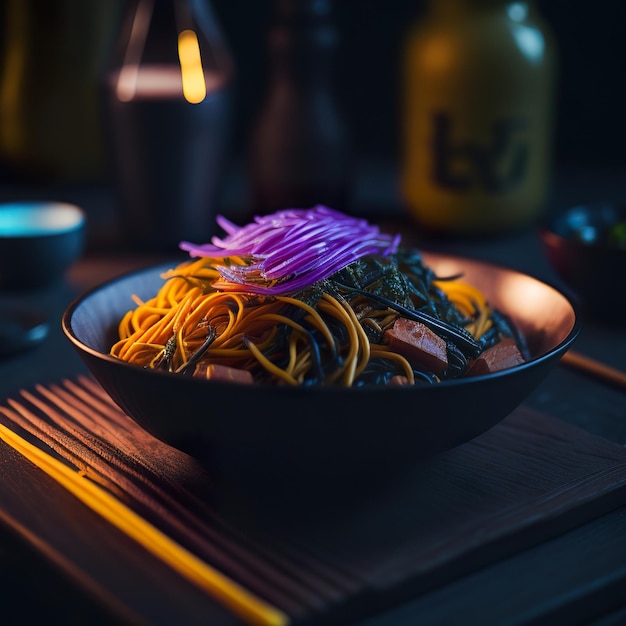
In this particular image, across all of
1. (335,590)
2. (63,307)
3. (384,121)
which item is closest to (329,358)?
(335,590)

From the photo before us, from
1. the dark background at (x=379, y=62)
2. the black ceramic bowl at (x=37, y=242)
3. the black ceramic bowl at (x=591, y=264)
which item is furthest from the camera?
the dark background at (x=379, y=62)

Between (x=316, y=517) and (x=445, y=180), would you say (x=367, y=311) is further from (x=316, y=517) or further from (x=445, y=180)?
(x=445, y=180)

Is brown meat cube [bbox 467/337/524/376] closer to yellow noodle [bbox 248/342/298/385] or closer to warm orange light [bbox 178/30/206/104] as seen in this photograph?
yellow noodle [bbox 248/342/298/385]

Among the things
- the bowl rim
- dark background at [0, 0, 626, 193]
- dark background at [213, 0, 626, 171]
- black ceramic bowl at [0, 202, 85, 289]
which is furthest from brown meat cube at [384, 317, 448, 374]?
dark background at [213, 0, 626, 171]

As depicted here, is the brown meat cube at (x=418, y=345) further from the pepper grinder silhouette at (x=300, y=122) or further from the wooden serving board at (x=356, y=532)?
the pepper grinder silhouette at (x=300, y=122)

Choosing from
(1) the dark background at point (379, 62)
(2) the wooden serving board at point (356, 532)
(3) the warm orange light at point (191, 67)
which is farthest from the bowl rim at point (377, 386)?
(1) the dark background at point (379, 62)
